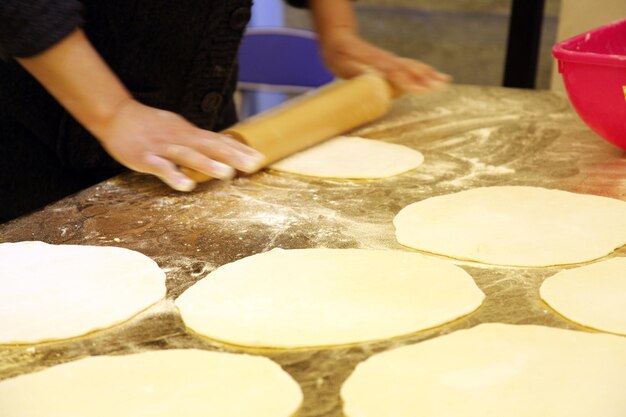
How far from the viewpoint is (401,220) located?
1.49 meters

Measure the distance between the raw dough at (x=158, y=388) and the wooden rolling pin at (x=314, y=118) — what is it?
67cm

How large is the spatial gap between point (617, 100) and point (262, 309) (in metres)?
1.03

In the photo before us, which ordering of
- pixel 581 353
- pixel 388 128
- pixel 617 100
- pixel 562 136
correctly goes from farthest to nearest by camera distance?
pixel 388 128 → pixel 562 136 → pixel 617 100 → pixel 581 353

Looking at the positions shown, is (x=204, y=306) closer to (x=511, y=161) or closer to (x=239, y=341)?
(x=239, y=341)

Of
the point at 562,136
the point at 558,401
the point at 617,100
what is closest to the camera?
the point at 558,401

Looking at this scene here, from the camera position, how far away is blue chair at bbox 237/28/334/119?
111 inches

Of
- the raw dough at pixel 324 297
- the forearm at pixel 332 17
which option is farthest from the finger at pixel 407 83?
the raw dough at pixel 324 297

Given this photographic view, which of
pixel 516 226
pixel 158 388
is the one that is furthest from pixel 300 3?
pixel 158 388

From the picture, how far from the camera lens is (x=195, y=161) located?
1.59m

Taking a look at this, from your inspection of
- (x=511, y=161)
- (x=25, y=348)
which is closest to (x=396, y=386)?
(x=25, y=348)

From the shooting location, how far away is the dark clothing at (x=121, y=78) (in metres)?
1.80

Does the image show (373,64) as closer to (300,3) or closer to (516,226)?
(300,3)

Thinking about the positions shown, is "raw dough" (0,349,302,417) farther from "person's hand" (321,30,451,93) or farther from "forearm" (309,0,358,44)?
"forearm" (309,0,358,44)

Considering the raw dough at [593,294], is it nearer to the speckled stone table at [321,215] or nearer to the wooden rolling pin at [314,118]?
the speckled stone table at [321,215]
